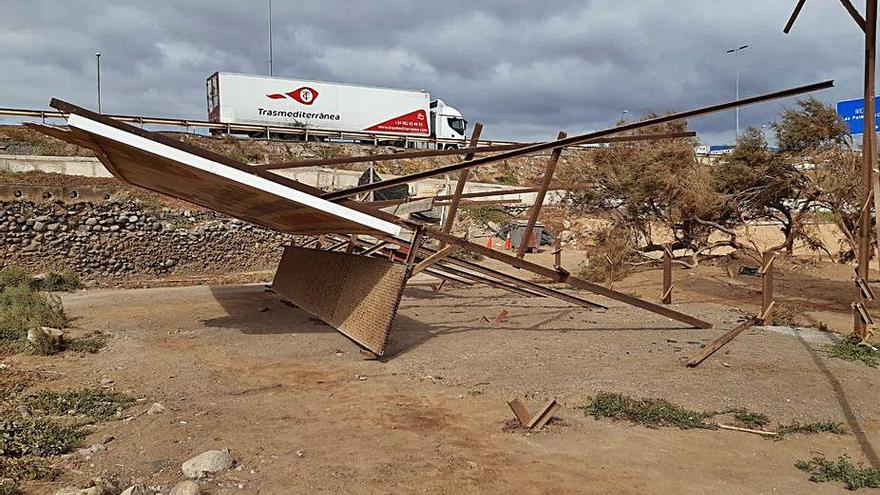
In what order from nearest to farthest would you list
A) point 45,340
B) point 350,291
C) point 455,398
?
point 455,398
point 45,340
point 350,291

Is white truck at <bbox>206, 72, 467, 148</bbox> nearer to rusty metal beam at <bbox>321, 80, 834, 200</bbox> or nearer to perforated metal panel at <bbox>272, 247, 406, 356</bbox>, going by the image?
perforated metal panel at <bbox>272, 247, 406, 356</bbox>

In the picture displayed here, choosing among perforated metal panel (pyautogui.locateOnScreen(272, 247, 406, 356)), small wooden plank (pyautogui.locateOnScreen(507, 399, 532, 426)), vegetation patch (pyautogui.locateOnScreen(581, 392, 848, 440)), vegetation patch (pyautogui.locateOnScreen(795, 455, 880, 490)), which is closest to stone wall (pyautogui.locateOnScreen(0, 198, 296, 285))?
perforated metal panel (pyautogui.locateOnScreen(272, 247, 406, 356))

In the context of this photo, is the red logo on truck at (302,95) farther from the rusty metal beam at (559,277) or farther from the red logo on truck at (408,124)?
the rusty metal beam at (559,277)

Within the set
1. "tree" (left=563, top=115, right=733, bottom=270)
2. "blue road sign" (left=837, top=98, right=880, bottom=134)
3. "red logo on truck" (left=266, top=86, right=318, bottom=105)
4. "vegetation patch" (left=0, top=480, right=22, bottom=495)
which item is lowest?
"vegetation patch" (left=0, top=480, right=22, bottom=495)

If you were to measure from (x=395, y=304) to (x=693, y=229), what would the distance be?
34.6 ft

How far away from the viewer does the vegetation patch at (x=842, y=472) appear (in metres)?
3.92

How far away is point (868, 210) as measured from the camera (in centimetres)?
792

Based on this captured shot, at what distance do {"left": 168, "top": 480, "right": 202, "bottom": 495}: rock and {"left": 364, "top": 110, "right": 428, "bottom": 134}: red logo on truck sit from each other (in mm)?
32814

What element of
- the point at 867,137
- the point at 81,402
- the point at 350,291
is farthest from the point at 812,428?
the point at 81,402

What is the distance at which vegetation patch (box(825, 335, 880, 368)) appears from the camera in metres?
7.19

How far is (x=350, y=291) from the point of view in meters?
8.73

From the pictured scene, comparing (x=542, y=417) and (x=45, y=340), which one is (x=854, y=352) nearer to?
(x=542, y=417)

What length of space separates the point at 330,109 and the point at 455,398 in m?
30.3

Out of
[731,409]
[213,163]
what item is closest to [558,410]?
[731,409]
